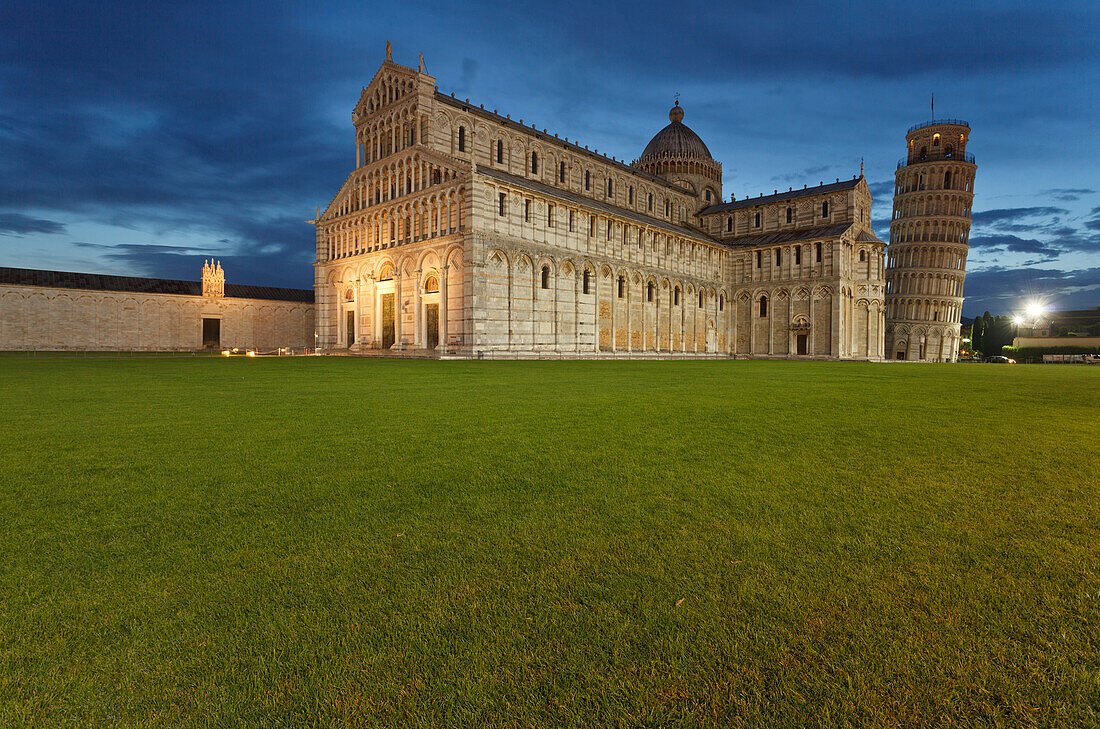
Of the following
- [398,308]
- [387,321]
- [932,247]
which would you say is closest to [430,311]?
[398,308]

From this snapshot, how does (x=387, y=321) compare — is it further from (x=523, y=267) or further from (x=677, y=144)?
(x=677, y=144)

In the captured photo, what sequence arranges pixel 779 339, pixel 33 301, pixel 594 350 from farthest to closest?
pixel 779 339 < pixel 33 301 < pixel 594 350

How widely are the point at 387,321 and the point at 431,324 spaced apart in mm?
5335

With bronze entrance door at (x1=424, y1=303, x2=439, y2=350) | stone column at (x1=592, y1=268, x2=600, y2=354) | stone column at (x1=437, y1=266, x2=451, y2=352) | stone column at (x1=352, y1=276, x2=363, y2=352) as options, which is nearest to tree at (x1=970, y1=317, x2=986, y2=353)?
stone column at (x1=592, y1=268, x2=600, y2=354)

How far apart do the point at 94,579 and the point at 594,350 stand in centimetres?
3892

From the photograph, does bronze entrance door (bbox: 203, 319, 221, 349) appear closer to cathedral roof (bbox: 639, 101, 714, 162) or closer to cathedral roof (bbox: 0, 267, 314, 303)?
cathedral roof (bbox: 0, 267, 314, 303)

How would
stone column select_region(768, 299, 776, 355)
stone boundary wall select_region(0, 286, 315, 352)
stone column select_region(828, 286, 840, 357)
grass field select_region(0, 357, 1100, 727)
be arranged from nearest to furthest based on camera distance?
1. grass field select_region(0, 357, 1100, 727)
2. stone boundary wall select_region(0, 286, 315, 352)
3. stone column select_region(828, 286, 840, 357)
4. stone column select_region(768, 299, 776, 355)

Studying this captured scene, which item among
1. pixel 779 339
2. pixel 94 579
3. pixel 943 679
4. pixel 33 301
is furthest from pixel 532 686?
pixel 33 301

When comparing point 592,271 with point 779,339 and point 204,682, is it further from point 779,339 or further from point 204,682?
point 204,682

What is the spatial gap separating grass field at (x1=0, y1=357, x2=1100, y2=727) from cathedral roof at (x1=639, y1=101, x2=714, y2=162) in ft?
199

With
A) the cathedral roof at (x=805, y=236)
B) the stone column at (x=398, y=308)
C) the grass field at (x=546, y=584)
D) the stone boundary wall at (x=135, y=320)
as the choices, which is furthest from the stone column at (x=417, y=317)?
the cathedral roof at (x=805, y=236)

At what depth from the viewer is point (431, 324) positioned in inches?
1505

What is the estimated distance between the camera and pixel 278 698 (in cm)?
185

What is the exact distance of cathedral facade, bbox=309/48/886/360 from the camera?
1411 inches
